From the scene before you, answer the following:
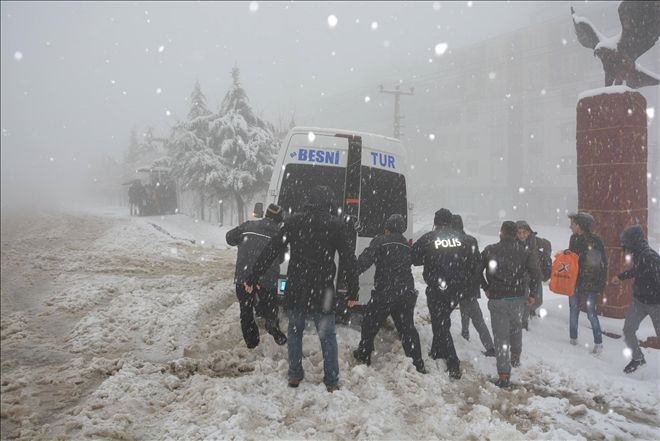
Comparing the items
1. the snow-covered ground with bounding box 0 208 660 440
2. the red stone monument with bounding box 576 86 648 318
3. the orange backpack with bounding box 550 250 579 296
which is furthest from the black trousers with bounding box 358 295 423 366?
the red stone monument with bounding box 576 86 648 318

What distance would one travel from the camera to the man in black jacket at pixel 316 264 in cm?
472

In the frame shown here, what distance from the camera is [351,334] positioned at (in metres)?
6.67

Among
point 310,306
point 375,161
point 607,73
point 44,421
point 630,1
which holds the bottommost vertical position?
point 44,421

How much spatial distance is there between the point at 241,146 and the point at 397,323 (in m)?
24.5

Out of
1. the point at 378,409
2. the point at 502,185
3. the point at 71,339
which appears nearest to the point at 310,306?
the point at 378,409

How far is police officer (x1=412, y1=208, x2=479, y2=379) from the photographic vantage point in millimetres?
5602

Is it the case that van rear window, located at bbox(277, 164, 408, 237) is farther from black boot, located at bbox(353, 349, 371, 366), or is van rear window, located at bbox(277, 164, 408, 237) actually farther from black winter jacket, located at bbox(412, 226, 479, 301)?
black boot, located at bbox(353, 349, 371, 366)

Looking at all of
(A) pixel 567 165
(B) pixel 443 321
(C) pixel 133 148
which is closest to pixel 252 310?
(B) pixel 443 321

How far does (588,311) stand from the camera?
6.83 meters

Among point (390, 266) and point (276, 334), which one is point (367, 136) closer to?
point (390, 266)

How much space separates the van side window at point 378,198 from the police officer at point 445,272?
3.60ft

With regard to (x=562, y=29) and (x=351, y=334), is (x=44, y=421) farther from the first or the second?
(x=562, y=29)

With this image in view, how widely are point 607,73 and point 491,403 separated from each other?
7.70m

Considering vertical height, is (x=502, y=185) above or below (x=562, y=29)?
below
